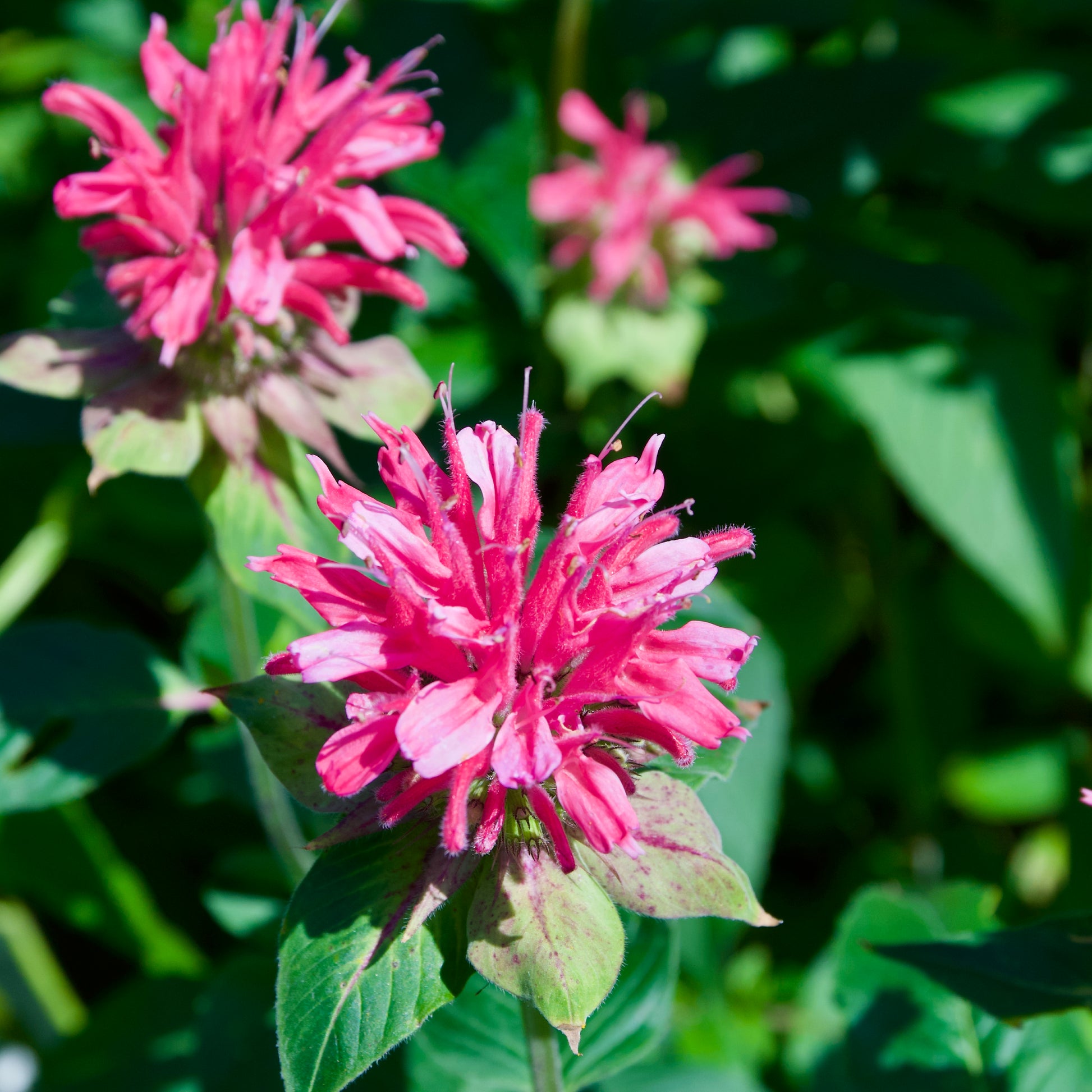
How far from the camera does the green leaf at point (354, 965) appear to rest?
61 centimetres

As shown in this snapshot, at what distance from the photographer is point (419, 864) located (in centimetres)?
67

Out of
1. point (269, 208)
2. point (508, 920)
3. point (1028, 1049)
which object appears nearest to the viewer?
point (508, 920)

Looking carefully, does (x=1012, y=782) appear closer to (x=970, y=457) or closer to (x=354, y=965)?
(x=970, y=457)

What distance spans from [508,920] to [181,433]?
0.47m

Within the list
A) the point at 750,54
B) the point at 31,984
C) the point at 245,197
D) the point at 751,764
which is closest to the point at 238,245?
the point at 245,197

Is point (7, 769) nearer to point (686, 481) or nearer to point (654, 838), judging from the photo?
point (654, 838)

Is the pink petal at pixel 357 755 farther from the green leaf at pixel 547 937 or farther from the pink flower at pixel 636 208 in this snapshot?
the pink flower at pixel 636 208

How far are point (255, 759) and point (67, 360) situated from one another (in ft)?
1.27

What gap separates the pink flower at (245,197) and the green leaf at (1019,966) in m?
0.63

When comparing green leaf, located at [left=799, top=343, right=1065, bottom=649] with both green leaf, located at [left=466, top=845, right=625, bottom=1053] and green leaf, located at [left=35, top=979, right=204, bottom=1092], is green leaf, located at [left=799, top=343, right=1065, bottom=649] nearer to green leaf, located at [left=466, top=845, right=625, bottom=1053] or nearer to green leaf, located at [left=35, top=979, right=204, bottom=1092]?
green leaf, located at [left=466, top=845, right=625, bottom=1053]

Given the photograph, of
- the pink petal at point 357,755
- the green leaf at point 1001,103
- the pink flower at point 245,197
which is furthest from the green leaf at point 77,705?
the green leaf at point 1001,103

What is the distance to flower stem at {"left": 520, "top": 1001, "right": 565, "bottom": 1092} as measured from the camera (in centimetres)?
72

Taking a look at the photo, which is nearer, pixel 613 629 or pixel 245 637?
pixel 613 629

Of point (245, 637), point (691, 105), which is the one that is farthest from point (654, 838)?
point (691, 105)
